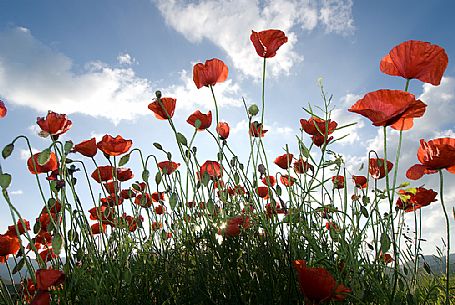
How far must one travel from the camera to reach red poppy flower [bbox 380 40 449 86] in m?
1.39

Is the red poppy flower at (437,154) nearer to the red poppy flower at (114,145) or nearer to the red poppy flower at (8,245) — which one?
the red poppy flower at (114,145)

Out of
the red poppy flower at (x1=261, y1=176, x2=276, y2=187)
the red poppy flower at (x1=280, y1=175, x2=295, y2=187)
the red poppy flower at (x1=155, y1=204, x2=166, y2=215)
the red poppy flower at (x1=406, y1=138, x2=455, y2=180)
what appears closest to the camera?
the red poppy flower at (x1=406, y1=138, x2=455, y2=180)

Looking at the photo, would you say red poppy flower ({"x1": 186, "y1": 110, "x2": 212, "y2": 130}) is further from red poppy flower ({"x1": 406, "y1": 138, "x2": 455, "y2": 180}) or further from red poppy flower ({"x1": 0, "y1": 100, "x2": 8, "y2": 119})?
red poppy flower ({"x1": 406, "y1": 138, "x2": 455, "y2": 180})

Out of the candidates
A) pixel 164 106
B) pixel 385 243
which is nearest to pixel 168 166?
pixel 164 106

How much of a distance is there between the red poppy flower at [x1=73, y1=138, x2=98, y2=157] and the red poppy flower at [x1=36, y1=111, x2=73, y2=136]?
0.16 metres

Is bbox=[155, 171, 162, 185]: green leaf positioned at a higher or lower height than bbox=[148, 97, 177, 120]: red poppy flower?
lower

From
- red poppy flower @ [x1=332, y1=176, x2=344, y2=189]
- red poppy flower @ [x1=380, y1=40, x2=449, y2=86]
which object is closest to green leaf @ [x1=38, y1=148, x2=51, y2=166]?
red poppy flower @ [x1=380, y1=40, x2=449, y2=86]

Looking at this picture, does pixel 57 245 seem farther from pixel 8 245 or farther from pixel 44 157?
pixel 8 245

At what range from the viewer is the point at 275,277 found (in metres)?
1.71

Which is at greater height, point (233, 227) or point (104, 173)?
point (104, 173)

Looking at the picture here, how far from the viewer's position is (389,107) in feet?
4.14

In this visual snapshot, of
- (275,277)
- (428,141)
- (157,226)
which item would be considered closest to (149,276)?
(275,277)

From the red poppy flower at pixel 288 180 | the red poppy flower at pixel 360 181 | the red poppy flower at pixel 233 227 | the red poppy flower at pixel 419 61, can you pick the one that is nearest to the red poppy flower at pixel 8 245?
the red poppy flower at pixel 233 227

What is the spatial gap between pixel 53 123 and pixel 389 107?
159cm
